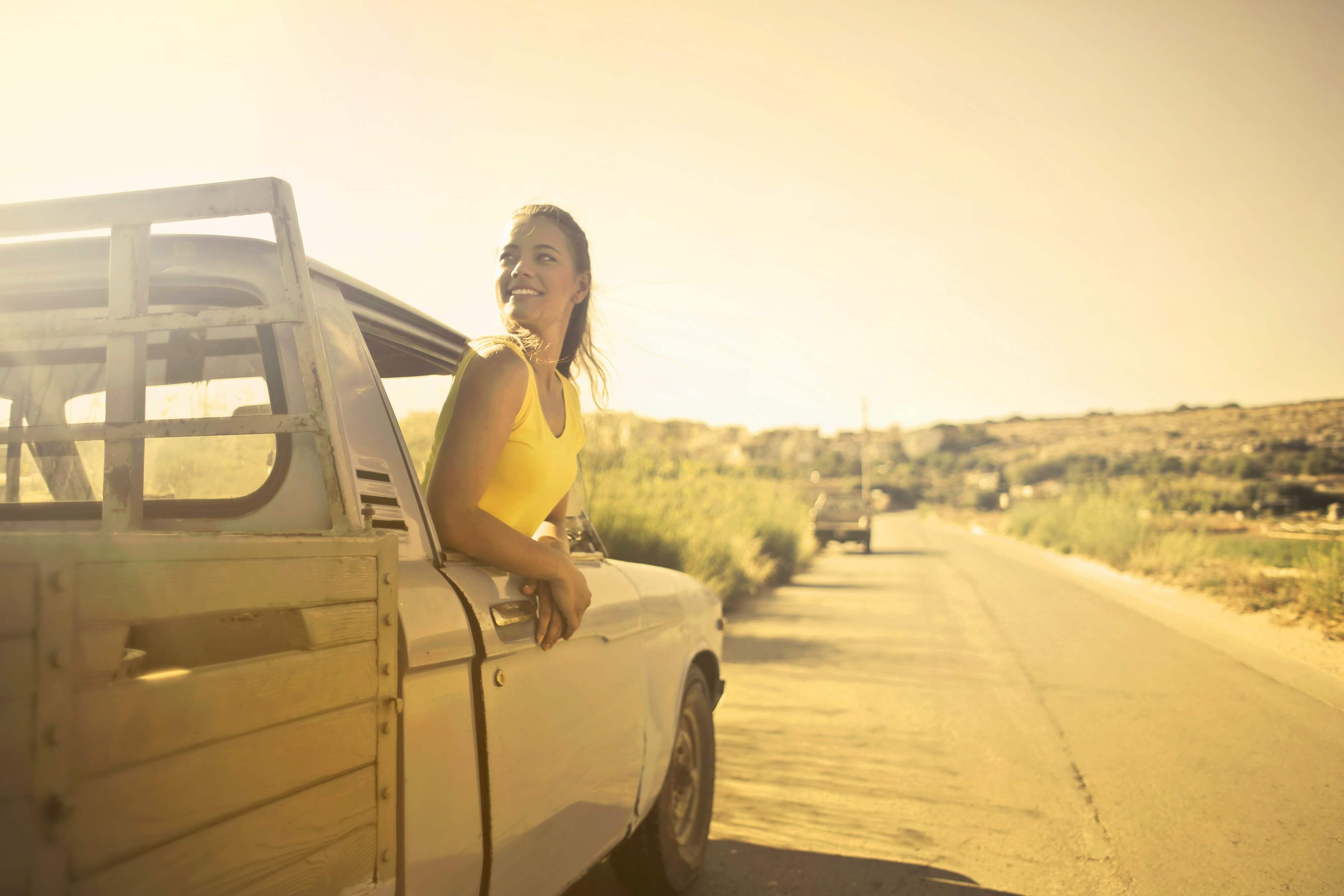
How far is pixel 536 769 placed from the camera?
2076mm

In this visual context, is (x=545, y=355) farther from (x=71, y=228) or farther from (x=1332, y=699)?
(x=1332, y=699)

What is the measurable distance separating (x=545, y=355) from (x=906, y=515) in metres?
75.7

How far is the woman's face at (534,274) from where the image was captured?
2658 millimetres

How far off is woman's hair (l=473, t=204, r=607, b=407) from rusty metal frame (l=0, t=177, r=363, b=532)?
720 mm

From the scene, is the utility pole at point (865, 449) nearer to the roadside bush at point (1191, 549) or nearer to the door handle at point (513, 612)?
the roadside bush at point (1191, 549)

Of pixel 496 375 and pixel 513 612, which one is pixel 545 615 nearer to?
pixel 513 612

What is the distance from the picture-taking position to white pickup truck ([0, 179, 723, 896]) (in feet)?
3.32

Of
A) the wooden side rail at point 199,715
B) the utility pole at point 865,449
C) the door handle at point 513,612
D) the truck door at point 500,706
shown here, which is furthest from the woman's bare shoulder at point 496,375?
the utility pole at point 865,449

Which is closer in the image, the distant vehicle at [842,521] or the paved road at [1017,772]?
the paved road at [1017,772]

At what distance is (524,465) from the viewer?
2.31m

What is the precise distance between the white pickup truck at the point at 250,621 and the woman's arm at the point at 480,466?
0.08 m

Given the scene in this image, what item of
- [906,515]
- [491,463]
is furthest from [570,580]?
[906,515]

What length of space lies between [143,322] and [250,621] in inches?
21.6

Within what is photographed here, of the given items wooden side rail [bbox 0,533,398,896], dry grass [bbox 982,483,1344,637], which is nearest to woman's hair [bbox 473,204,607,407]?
wooden side rail [bbox 0,533,398,896]
